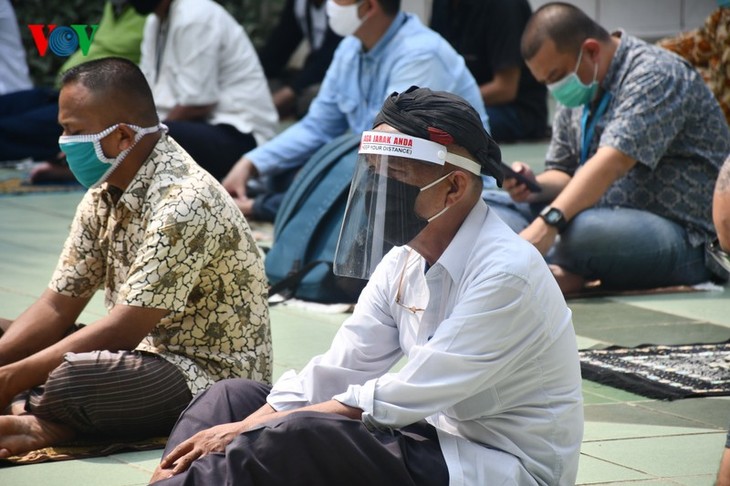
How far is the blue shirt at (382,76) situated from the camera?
6.09m

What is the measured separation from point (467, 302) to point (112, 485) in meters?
1.22

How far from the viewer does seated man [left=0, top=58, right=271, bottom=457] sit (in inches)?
138

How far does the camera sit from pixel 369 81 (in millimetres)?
6258

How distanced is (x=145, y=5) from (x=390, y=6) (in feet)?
7.19

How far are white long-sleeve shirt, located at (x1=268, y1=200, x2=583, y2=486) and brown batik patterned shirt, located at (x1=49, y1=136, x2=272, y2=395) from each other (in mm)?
901

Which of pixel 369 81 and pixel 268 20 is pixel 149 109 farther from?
pixel 268 20

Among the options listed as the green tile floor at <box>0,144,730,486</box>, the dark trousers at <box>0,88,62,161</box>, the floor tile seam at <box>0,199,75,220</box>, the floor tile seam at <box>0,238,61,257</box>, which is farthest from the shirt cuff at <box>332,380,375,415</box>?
the dark trousers at <box>0,88,62,161</box>

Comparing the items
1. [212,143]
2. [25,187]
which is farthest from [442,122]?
[25,187]

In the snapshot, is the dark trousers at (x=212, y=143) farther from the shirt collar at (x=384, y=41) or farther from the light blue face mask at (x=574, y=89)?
the light blue face mask at (x=574, y=89)

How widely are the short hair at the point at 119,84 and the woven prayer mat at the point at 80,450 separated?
3.07 ft

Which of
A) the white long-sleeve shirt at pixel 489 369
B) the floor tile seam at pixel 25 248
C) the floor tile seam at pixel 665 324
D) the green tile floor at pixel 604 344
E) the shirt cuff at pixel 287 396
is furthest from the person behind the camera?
the floor tile seam at pixel 25 248

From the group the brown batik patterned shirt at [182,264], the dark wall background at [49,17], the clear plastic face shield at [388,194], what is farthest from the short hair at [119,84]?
the dark wall background at [49,17]

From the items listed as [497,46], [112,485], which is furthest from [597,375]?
[497,46]

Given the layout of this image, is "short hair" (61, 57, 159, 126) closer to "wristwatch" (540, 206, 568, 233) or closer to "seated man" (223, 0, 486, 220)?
"wristwatch" (540, 206, 568, 233)
